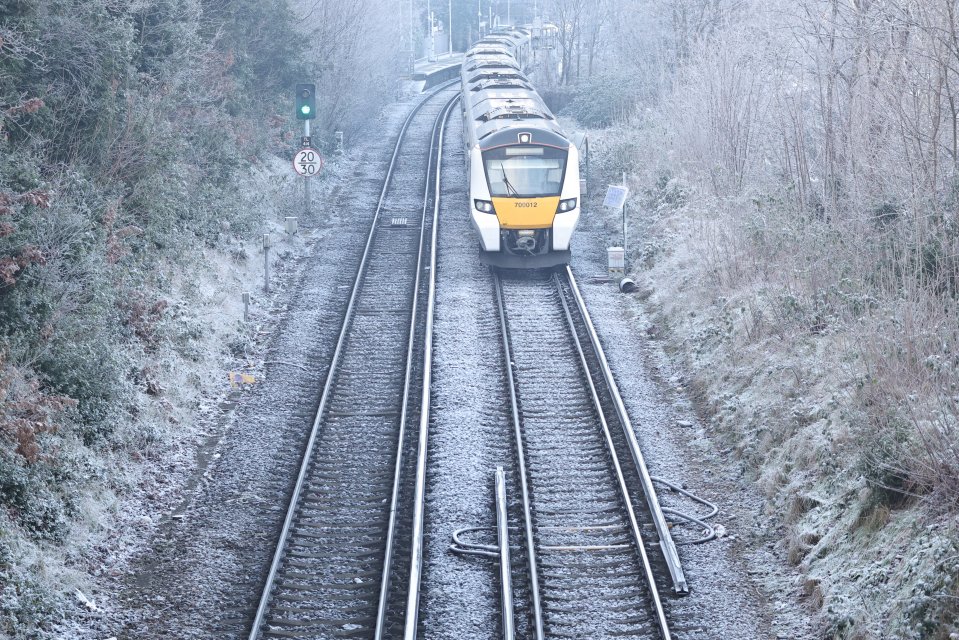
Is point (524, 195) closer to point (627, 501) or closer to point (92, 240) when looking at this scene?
point (92, 240)

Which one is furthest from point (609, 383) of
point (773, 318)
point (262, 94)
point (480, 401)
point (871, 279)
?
point (262, 94)

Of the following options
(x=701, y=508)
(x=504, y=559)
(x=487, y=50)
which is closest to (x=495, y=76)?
(x=487, y=50)

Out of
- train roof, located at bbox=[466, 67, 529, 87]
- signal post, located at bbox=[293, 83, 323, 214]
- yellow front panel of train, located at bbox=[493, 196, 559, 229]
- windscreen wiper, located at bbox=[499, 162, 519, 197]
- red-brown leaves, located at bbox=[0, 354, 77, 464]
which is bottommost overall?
red-brown leaves, located at bbox=[0, 354, 77, 464]

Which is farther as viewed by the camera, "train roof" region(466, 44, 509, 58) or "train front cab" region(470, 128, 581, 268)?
"train roof" region(466, 44, 509, 58)

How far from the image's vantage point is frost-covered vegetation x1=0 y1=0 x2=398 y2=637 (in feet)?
30.7

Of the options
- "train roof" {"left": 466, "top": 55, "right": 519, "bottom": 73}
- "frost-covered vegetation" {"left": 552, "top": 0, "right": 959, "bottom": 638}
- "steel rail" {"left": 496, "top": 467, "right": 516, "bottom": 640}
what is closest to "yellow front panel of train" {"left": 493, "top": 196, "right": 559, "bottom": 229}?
"frost-covered vegetation" {"left": 552, "top": 0, "right": 959, "bottom": 638}

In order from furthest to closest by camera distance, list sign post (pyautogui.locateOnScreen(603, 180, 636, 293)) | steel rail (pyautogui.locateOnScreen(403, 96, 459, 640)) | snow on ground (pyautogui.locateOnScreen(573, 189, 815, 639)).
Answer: sign post (pyautogui.locateOnScreen(603, 180, 636, 293)), snow on ground (pyautogui.locateOnScreen(573, 189, 815, 639)), steel rail (pyautogui.locateOnScreen(403, 96, 459, 640))

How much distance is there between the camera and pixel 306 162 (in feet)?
74.7

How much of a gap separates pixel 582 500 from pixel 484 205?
30.0ft

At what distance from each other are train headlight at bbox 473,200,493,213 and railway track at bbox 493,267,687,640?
3589 millimetres

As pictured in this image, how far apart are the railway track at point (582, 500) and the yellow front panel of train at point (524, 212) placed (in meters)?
3.27

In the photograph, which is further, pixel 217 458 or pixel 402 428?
pixel 402 428

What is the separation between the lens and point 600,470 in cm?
1102

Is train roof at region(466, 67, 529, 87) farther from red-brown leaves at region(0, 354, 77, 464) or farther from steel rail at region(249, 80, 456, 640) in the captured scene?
red-brown leaves at region(0, 354, 77, 464)
